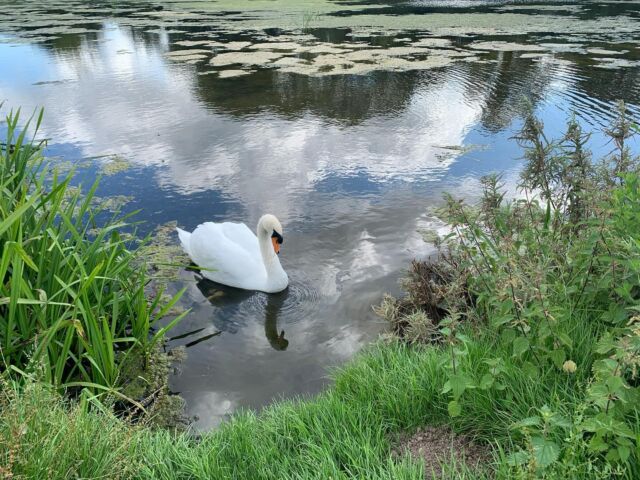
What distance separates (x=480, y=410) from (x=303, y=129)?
6.20m

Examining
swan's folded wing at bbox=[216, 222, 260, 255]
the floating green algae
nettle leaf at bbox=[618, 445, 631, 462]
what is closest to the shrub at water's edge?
nettle leaf at bbox=[618, 445, 631, 462]

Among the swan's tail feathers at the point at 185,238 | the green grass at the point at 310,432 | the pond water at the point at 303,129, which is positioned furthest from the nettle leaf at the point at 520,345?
the swan's tail feathers at the point at 185,238

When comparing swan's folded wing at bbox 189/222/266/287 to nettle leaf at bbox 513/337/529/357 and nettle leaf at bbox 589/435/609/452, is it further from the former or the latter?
nettle leaf at bbox 589/435/609/452

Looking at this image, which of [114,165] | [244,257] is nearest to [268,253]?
[244,257]

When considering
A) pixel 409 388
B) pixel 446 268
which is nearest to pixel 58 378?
pixel 409 388

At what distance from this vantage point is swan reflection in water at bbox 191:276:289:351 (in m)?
3.86

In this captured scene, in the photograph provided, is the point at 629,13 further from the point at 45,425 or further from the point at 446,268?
the point at 45,425

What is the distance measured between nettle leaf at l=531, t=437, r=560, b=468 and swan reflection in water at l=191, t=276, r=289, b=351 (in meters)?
2.35

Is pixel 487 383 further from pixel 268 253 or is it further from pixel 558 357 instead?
pixel 268 253

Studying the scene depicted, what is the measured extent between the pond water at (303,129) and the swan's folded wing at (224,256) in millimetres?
161

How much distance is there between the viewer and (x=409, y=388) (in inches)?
91.8

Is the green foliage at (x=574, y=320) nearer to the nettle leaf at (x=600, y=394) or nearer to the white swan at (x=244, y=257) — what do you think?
the nettle leaf at (x=600, y=394)

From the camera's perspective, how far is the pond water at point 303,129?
3.88m

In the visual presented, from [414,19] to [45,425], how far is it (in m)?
17.0
